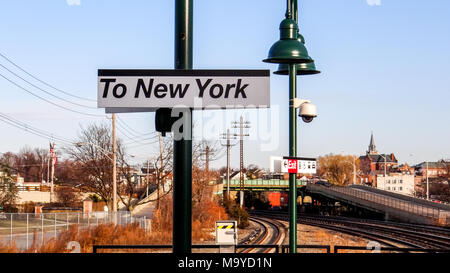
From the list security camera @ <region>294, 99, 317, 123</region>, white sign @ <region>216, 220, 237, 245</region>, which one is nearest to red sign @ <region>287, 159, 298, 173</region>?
security camera @ <region>294, 99, 317, 123</region>

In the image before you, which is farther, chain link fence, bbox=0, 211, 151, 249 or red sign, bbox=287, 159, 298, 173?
chain link fence, bbox=0, 211, 151, 249

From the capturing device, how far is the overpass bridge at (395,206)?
57.1 m

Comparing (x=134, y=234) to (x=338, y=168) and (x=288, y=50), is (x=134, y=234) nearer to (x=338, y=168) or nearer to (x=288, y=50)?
(x=288, y=50)

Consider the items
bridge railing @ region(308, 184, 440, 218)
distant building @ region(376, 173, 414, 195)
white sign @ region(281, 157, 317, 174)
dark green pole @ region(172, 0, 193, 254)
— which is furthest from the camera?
distant building @ region(376, 173, 414, 195)

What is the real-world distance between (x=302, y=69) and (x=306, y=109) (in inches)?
39.5

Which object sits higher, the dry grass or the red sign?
the red sign

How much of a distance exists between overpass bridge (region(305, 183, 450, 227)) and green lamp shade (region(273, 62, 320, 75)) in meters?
43.0

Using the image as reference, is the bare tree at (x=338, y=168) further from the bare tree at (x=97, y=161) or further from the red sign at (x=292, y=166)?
the red sign at (x=292, y=166)

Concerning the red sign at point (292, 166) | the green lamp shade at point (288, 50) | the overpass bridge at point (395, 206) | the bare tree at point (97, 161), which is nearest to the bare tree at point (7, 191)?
the bare tree at point (97, 161)

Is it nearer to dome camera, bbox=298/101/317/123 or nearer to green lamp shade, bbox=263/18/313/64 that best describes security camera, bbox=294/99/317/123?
dome camera, bbox=298/101/317/123

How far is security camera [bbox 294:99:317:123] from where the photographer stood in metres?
12.4
